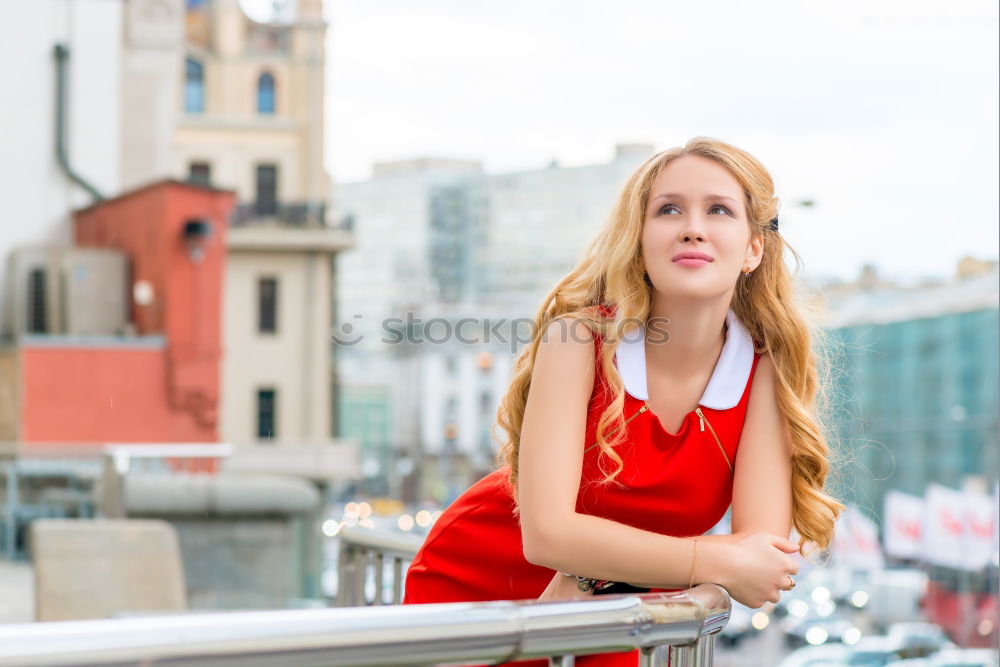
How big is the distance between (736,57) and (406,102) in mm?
26660

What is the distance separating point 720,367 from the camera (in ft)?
4.27

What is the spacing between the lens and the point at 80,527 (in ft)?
13.7

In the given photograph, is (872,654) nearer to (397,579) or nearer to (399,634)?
(397,579)

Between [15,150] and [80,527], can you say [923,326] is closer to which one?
[15,150]

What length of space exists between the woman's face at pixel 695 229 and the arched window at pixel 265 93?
79.2 feet

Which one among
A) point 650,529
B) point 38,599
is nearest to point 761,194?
point 650,529

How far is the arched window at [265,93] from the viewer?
24.6m

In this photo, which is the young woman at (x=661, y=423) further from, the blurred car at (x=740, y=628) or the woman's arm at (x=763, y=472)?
the blurred car at (x=740, y=628)

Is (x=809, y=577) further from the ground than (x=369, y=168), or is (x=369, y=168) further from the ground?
(x=369, y=168)

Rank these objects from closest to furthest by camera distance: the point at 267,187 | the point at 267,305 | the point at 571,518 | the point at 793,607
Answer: the point at 571,518 → the point at 793,607 → the point at 267,305 → the point at 267,187

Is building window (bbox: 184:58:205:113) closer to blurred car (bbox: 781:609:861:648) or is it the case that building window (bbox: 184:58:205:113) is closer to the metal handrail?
blurred car (bbox: 781:609:861:648)

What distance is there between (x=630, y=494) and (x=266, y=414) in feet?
71.7

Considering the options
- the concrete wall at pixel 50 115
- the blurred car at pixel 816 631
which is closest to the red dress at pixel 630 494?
the concrete wall at pixel 50 115

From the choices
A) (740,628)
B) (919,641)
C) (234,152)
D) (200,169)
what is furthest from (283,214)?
(919,641)
